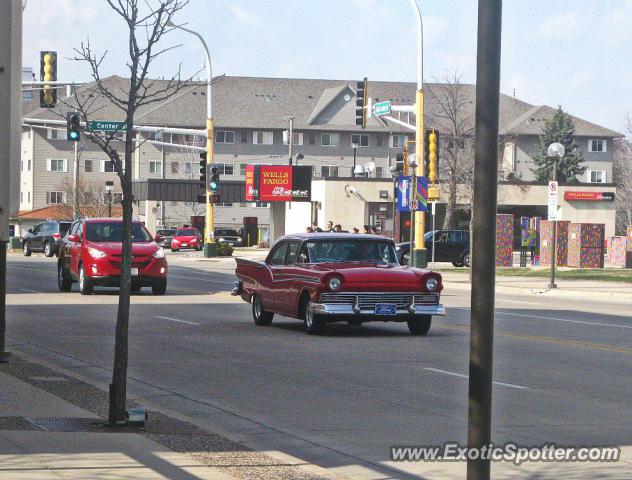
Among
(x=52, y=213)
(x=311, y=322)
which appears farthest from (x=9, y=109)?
(x=52, y=213)

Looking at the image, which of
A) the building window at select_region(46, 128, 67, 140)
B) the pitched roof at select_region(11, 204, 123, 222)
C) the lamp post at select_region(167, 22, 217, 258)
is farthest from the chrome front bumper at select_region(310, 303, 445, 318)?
the building window at select_region(46, 128, 67, 140)

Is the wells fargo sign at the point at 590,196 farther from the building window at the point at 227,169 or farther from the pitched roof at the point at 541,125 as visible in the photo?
the building window at the point at 227,169

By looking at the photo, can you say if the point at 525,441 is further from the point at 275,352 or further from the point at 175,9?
the point at 275,352

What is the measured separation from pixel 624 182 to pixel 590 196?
1491 inches

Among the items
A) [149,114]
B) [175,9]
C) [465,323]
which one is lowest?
[465,323]

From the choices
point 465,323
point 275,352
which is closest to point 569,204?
point 465,323

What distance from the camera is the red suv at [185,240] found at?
273ft

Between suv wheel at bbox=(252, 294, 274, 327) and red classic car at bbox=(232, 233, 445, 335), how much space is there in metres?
0.02

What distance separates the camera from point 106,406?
459 inches

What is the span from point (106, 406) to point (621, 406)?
5.08 meters

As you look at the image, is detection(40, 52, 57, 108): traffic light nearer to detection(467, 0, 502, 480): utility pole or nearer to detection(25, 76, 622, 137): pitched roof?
detection(467, 0, 502, 480): utility pole

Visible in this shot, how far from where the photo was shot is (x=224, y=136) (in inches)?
4877

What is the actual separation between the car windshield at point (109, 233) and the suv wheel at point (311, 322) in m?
11.4

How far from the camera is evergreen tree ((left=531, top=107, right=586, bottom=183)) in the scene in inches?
4520
